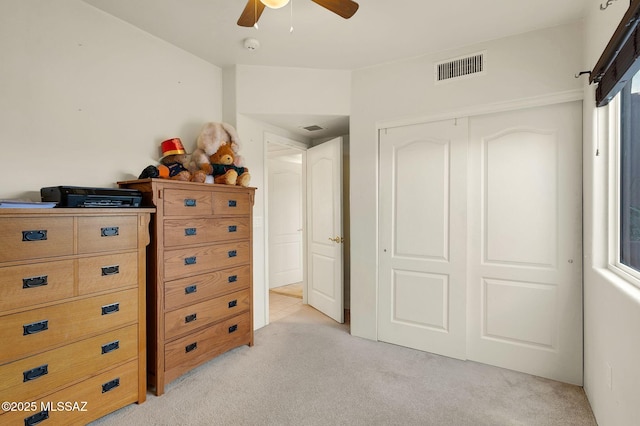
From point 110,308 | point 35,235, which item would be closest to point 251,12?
point 35,235

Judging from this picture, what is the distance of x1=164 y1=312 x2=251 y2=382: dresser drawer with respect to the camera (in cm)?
221

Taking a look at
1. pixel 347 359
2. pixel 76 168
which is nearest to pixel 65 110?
pixel 76 168

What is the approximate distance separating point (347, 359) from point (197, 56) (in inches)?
117

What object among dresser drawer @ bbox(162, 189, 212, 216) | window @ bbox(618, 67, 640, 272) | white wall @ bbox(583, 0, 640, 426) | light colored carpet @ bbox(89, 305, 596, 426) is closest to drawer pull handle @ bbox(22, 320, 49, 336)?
light colored carpet @ bbox(89, 305, 596, 426)

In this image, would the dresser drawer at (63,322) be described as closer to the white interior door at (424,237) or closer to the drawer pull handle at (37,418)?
the drawer pull handle at (37,418)

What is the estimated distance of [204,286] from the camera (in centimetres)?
243

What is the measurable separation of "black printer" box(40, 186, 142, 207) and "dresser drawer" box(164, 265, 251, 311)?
2.05 ft

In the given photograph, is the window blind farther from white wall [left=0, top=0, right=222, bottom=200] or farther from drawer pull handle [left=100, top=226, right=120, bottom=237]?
Result: white wall [left=0, top=0, right=222, bottom=200]

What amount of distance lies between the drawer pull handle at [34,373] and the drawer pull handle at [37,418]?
0.18 meters

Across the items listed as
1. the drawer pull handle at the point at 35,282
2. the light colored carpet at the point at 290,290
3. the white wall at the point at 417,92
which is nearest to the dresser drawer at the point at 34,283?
the drawer pull handle at the point at 35,282

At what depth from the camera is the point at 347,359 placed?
8.57 ft

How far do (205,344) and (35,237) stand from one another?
1367 millimetres

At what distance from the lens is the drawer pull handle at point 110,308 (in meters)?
1.83

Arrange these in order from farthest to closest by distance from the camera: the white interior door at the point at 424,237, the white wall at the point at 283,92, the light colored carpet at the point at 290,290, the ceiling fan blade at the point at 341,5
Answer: the light colored carpet at the point at 290,290 → the white wall at the point at 283,92 → the white interior door at the point at 424,237 → the ceiling fan blade at the point at 341,5
